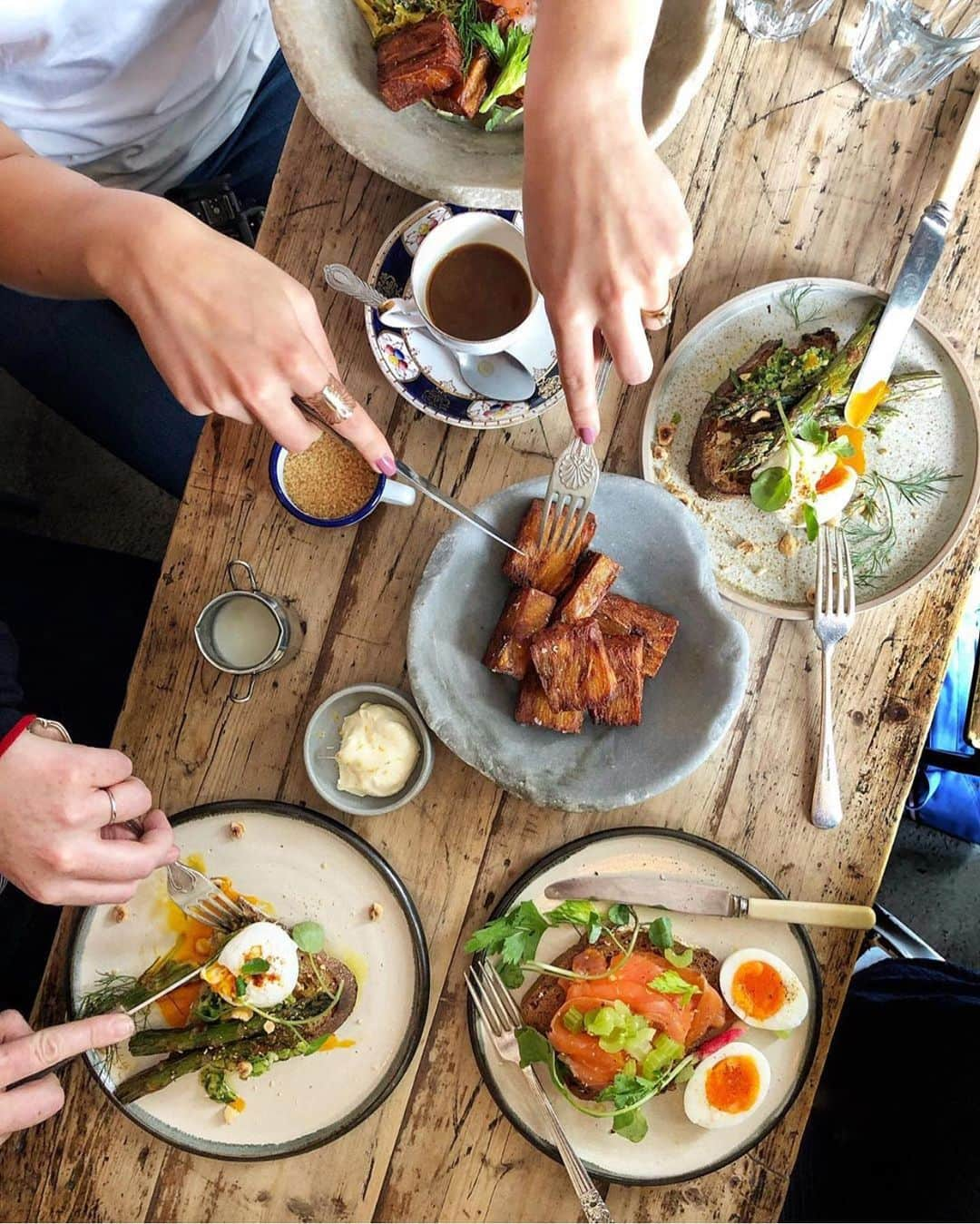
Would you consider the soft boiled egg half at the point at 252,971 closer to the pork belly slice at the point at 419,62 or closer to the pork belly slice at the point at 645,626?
the pork belly slice at the point at 645,626

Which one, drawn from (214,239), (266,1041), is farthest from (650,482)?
(266,1041)

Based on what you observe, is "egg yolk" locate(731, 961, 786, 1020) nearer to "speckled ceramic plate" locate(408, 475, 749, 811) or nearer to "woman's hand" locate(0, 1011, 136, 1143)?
"speckled ceramic plate" locate(408, 475, 749, 811)

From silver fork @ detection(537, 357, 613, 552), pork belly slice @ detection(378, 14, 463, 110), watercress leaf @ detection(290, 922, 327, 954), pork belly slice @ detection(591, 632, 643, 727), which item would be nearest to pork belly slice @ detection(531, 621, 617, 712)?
pork belly slice @ detection(591, 632, 643, 727)

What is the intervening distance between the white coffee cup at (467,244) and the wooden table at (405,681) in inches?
6.2

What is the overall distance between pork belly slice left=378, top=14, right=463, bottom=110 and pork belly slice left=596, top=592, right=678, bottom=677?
35.0 inches

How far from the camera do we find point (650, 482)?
161 centimetres

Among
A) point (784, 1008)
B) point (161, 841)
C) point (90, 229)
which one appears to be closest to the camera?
point (90, 229)

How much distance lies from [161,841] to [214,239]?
36.9 inches

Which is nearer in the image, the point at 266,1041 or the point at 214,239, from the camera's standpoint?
the point at 214,239

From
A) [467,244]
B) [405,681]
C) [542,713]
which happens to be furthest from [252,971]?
[467,244]

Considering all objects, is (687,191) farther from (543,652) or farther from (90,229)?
(90,229)

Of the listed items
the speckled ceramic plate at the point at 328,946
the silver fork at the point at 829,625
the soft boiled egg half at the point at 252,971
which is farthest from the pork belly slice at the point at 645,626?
the soft boiled egg half at the point at 252,971

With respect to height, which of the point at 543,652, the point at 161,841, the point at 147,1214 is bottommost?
the point at 147,1214

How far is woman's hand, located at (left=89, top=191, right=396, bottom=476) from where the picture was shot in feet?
4.09
